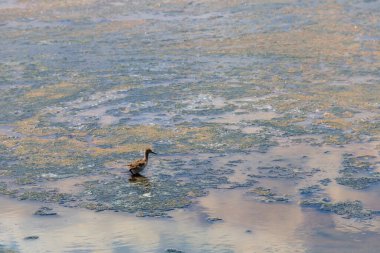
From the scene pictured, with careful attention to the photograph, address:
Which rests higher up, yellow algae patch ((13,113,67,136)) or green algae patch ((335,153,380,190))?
yellow algae patch ((13,113,67,136))

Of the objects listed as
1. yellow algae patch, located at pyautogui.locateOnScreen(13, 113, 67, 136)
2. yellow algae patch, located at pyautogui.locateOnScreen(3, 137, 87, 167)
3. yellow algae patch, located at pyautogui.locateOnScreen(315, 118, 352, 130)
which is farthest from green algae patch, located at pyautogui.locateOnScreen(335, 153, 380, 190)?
yellow algae patch, located at pyautogui.locateOnScreen(13, 113, 67, 136)

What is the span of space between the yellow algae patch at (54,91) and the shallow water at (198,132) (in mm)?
42

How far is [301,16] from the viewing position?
23.0 metres

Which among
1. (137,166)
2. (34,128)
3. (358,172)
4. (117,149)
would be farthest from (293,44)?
(137,166)

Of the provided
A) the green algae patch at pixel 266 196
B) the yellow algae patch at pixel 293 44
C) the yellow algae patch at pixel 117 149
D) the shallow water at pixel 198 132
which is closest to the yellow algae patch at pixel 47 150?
the shallow water at pixel 198 132

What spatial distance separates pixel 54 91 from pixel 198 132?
4.38 metres

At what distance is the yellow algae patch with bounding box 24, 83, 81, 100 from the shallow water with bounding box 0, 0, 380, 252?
42 mm

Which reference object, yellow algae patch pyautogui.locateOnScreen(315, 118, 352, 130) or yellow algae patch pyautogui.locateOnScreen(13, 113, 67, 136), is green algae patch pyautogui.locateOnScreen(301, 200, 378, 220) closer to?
yellow algae patch pyautogui.locateOnScreen(315, 118, 352, 130)

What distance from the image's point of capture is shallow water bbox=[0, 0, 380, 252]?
33.3ft

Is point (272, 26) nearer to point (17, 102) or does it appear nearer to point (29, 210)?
point (17, 102)

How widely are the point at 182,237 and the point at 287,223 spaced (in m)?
1.39

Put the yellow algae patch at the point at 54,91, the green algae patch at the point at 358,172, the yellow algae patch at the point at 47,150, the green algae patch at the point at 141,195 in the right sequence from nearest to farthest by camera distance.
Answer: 1. the green algae patch at the point at 141,195
2. the green algae patch at the point at 358,172
3. the yellow algae patch at the point at 47,150
4. the yellow algae patch at the point at 54,91

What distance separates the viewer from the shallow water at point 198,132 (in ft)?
33.3

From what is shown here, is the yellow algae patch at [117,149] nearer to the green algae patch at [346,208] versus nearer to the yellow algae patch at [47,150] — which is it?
the yellow algae patch at [47,150]
